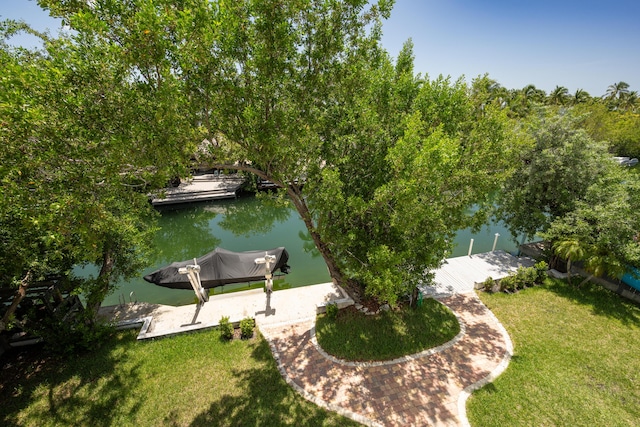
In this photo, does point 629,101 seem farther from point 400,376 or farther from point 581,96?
point 400,376

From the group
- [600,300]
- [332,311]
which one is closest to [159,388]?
[332,311]

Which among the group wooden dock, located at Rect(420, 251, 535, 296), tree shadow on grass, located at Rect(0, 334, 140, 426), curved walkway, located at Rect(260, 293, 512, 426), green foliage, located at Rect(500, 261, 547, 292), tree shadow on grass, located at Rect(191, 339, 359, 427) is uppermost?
green foliage, located at Rect(500, 261, 547, 292)

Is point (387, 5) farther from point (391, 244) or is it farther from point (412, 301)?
point (412, 301)

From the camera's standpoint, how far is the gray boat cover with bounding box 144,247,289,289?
526 inches

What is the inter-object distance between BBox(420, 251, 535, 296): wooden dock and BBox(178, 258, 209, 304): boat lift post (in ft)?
34.1

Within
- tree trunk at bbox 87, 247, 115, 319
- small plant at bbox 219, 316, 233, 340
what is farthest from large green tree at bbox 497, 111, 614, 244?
tree trunk at bbox 87, 247, 115, 319

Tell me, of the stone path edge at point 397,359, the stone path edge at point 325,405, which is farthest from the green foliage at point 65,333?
the stone path edge at point 397,359

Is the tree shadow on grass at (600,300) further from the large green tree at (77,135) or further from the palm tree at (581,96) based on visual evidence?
the palm tree at (581,96)

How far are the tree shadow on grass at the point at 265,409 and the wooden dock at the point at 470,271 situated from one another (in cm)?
775

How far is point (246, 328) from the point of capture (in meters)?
10.6

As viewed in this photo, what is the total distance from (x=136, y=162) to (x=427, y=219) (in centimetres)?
807

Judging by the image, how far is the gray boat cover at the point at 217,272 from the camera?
43.8 feet

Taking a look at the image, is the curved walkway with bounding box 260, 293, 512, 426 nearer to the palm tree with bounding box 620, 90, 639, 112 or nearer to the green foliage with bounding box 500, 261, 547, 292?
the green foliage with bounding box 500, 261, 547, 292

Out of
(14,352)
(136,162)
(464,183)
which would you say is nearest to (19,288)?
(14,352)
